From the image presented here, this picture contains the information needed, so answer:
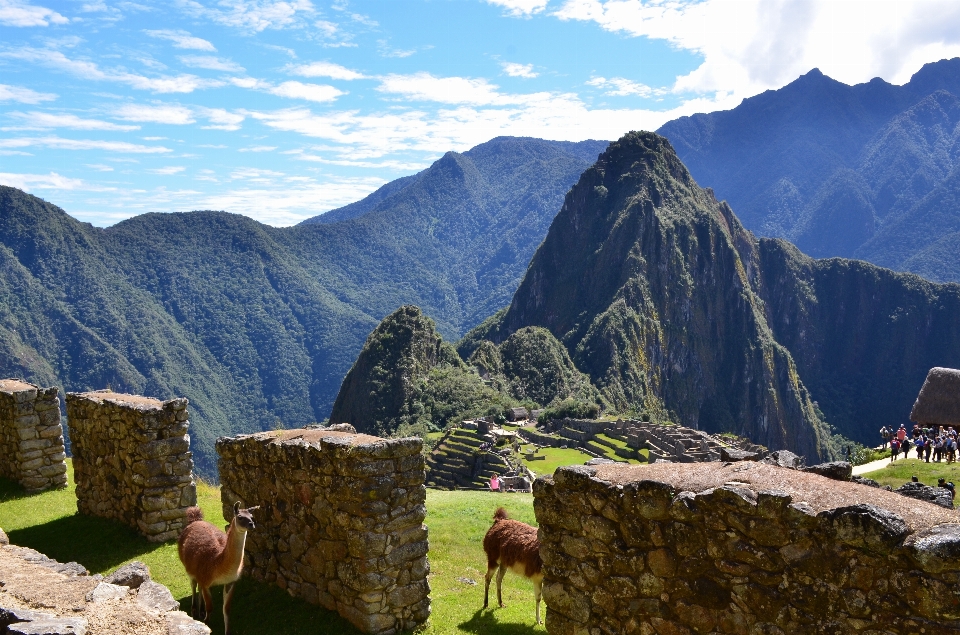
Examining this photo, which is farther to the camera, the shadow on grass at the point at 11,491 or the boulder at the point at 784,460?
the shadow on grass at the point at 11,491

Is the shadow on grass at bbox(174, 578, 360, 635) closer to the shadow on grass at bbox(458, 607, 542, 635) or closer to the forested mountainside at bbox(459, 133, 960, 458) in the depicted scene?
the shadow on grass at bbox(458, 607, 542, 635)

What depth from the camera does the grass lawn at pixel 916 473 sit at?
793 inches

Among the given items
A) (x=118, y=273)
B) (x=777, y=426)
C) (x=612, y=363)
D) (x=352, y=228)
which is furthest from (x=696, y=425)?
(x=118, y=273)

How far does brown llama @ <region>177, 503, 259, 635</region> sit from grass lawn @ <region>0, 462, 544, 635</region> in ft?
1.83

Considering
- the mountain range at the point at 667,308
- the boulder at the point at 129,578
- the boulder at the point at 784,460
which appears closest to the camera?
the boulder at the point at 784,460

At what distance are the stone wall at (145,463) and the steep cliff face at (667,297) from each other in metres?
137

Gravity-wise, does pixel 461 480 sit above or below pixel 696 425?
above

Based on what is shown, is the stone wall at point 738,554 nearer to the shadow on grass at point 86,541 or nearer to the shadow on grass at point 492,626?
the shadow on grass at point 492,626

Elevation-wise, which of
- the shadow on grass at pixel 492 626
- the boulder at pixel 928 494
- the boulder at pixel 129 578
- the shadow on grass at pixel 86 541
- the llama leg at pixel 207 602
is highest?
the boulder at pixel 928 494

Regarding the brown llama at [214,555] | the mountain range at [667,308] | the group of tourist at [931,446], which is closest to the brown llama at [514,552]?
the brown llama at [214,555]

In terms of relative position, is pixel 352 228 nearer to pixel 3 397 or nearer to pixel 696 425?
pixel 696 425

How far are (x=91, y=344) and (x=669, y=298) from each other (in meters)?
123

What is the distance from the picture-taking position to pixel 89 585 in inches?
257

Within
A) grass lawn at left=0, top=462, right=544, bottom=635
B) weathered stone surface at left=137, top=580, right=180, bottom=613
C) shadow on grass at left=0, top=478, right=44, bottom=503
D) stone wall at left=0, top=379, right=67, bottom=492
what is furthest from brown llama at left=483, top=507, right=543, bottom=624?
stone wall at left=0, top=379, right=67, bottom=492
